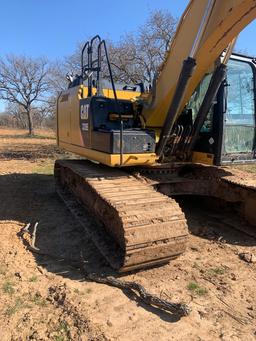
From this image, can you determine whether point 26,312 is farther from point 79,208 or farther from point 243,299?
point 79,208

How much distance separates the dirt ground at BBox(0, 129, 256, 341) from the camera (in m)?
3.18

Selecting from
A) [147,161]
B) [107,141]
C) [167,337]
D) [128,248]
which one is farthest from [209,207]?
[167,337]

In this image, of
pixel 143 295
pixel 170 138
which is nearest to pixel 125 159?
pixel 170 138

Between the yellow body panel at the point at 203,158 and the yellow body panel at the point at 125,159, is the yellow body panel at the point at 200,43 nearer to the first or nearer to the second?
the yellow body panel at the point at 125,159

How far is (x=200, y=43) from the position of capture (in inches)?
167

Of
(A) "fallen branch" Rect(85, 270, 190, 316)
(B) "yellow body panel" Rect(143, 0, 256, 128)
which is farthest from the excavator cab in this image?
(A) "fallen branch" Rect(85, 270, 190, 316)

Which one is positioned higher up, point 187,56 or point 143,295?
point 187,56

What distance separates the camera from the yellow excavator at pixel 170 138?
3920 mm

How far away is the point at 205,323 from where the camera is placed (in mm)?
3283

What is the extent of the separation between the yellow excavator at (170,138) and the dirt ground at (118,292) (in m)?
0.34

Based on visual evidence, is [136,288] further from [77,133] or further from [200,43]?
[77,133]

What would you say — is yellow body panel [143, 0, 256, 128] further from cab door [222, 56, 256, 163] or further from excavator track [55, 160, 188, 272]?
excavator track [55, 160, 188, 272]

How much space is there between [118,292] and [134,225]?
2.35ft

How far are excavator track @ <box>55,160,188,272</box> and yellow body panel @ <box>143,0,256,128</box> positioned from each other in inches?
45.2
